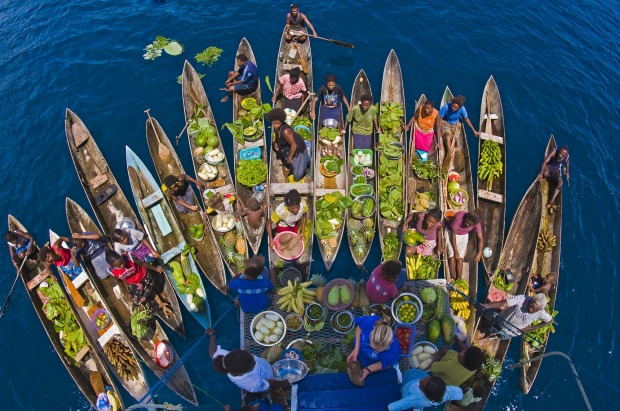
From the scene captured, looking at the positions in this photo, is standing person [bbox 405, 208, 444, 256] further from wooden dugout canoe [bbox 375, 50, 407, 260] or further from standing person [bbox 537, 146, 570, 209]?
standing person [bbox 537, 146, 570, 209]

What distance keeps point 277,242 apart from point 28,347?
837 cm

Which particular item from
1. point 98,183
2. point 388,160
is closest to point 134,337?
point 98,183

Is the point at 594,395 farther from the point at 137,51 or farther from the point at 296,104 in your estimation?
the point at 137,51

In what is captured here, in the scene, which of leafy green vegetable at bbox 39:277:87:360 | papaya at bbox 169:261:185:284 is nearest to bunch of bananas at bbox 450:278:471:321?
papaya at bbox 169:261:185:284

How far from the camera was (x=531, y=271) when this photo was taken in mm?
11938

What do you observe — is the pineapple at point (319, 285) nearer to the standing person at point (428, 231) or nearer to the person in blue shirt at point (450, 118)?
the standing person at point (428, 231)

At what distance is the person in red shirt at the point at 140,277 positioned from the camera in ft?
33.9

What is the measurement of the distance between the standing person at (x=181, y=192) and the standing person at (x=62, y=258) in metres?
3.14

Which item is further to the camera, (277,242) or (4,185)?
(4,185)

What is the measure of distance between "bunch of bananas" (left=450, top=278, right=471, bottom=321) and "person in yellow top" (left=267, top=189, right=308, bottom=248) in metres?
4.77

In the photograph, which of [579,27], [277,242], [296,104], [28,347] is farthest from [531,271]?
[579,27]

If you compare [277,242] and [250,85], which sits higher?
[250,85]

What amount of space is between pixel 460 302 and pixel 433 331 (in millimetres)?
1668

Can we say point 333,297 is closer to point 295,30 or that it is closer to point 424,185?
point 424,185
